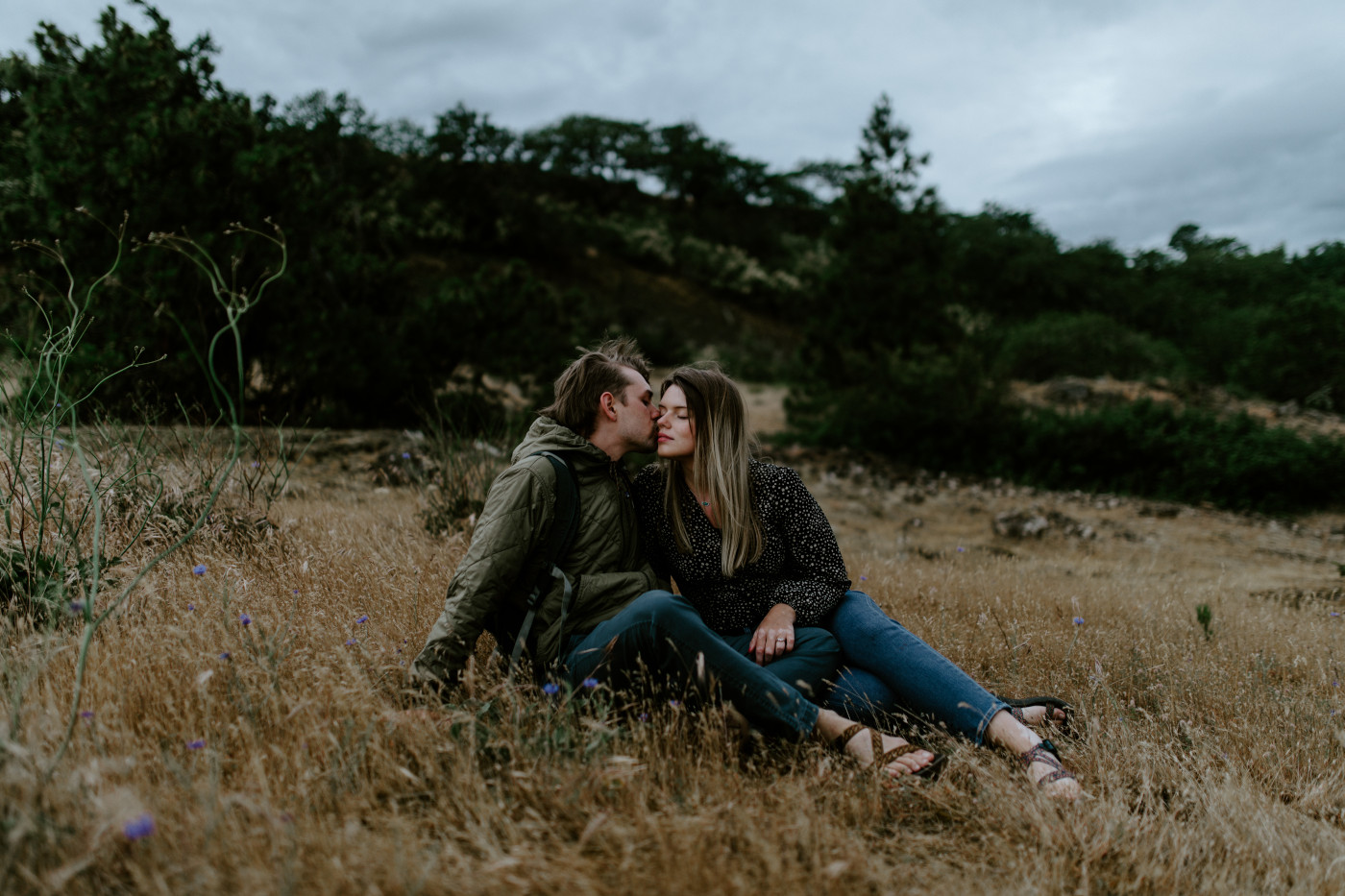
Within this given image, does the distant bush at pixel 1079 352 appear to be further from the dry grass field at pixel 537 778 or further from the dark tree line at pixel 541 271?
the dry grass field at pixel 537 778

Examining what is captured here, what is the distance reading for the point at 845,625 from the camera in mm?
2816

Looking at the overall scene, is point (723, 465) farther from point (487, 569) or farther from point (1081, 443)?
point (1081, 443)

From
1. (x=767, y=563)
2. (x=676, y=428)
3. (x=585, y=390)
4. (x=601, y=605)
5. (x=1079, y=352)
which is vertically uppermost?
(x=1079, y=352)

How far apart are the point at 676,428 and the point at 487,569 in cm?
94

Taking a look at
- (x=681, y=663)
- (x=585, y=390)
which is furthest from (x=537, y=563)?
(x=585, y=390)

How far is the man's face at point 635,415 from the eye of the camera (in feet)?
9.43

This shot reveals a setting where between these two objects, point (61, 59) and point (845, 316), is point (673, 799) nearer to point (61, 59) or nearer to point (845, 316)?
point (61, 59)

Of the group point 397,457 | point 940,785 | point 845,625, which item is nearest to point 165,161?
point 397,457

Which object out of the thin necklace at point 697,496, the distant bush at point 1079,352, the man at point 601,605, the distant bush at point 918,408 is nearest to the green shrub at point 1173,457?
the distant bush at point 918,408

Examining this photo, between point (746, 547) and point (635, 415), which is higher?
point (635, 415)

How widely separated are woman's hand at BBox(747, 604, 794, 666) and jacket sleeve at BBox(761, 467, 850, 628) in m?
0.10

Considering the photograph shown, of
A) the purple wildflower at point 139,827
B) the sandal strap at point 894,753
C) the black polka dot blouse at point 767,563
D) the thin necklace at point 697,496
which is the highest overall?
the thin necklace at point 697,496

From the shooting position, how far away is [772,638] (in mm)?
2670

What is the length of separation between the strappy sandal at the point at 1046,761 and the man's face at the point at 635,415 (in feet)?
5.52
